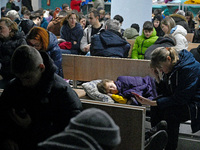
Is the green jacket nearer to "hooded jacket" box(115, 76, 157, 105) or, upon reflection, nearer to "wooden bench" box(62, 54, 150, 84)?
"wooden bench" box(62, 54, 150, 84)

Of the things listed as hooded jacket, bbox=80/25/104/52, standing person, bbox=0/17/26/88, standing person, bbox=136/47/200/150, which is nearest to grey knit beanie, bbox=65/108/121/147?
standing person, bbox=136/47/200/150

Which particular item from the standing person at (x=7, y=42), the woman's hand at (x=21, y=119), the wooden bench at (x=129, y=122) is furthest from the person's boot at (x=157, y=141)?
the standing person at (x=7, y=42)

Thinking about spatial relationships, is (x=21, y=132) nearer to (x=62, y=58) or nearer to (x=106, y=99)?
(x=106, y=99)

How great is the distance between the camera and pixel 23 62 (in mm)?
2502

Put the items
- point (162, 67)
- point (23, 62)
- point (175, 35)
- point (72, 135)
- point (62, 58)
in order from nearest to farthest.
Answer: point (72, 135)
point (23, 62)
point (162, 67)
point (62, 58)
point (175, 35)

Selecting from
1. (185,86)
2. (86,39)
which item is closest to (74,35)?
(86,39)

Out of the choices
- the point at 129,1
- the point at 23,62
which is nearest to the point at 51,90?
the point at 23,62

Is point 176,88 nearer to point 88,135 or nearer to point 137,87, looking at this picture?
point 137,87

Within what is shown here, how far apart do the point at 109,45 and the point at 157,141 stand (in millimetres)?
2172

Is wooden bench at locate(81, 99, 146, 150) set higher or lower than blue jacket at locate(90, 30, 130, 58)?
lower

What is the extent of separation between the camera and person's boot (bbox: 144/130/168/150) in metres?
3.88

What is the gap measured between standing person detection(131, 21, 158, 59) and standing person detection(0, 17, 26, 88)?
2.26m

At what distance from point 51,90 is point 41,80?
0.12m

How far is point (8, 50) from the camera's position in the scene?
208 inches
